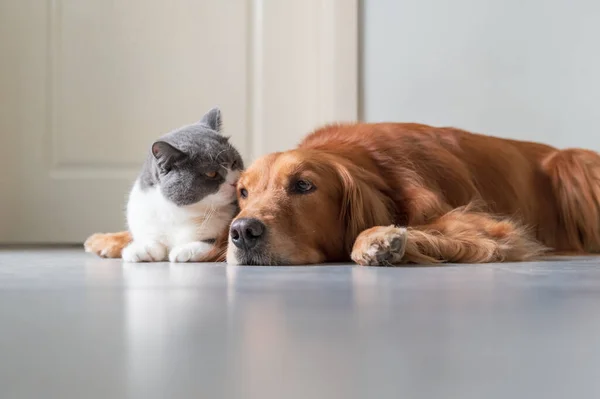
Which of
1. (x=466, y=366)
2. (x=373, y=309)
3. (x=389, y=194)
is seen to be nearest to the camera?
(x=466, y=366)

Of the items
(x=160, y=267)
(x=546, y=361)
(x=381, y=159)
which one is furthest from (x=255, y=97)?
(x=546, y=361)

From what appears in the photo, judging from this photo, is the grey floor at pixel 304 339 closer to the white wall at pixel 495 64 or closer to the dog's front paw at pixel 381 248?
the dog's front paw at pixel 381 248

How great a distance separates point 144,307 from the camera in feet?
3.04

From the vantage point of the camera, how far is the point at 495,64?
2916 millimetres

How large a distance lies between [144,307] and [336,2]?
2.24m

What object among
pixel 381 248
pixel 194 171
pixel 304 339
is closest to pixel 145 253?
pixel 194 171

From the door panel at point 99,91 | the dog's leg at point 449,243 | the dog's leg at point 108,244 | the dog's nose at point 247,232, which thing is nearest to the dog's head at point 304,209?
the dog's nose at point 247,232

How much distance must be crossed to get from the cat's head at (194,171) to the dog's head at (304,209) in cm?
15

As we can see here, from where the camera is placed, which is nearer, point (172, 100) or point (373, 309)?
point (373, 309)

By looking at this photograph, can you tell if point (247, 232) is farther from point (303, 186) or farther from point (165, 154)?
point (165, 154)

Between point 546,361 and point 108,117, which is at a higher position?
point 108,117

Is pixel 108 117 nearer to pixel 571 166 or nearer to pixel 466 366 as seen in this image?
pixel 571 166

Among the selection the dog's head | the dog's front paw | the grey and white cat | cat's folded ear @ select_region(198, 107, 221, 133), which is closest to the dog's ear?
the dog's head

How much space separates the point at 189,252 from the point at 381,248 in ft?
1.78
